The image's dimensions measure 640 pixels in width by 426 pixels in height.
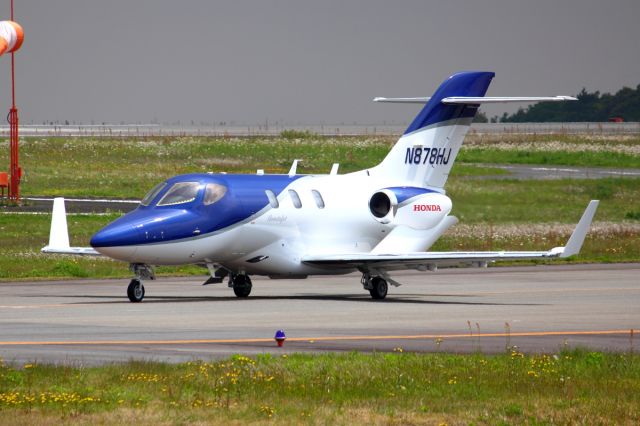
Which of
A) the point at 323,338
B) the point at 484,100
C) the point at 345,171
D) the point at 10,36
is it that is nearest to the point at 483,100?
the point at 484,100

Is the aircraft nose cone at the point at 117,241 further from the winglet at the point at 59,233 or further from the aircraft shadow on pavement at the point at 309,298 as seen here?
the winglet at the point at 59,233

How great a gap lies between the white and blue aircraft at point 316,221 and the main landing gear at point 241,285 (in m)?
0.02

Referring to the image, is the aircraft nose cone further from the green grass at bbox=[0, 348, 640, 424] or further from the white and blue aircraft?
the green grass at bbox=[0, 348, 640, 424]

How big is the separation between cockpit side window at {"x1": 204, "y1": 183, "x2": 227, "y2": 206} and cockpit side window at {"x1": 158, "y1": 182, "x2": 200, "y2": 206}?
0.25 meters

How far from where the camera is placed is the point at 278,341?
21750mm

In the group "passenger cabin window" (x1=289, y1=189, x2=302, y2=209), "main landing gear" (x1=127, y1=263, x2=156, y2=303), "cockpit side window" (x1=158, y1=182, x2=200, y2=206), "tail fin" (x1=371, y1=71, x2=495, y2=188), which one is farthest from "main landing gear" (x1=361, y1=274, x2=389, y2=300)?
"main landing gear" (x1=127, y1=263, x2=156, y2=303)

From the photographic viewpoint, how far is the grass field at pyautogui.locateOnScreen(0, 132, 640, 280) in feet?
156

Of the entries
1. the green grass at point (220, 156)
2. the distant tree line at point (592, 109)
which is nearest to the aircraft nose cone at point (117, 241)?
the green grass at point (220, 156)

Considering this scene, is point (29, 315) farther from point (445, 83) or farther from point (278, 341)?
point (445, 83)

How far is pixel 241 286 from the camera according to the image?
33344mm

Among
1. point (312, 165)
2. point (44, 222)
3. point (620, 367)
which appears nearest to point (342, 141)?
point (312, 165)

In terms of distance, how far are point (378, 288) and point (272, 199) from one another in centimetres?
333

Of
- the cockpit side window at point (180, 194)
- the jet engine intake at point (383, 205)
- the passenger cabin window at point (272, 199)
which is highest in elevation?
the cockpit side window at point (180, 194)

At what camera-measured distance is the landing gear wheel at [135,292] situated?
30781 mm
